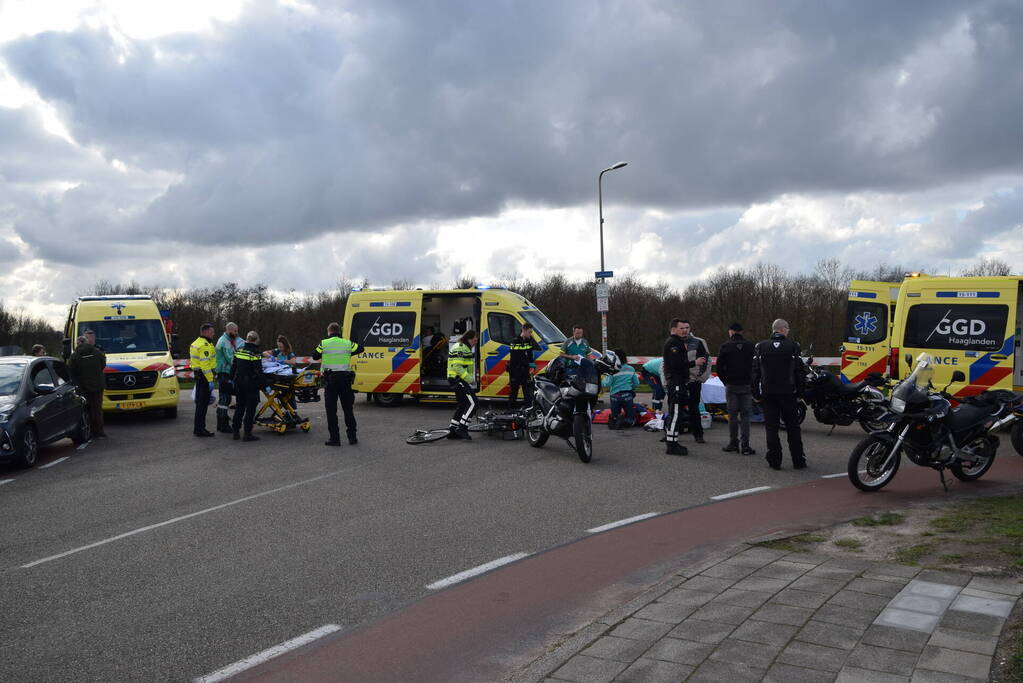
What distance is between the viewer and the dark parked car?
37.2ft

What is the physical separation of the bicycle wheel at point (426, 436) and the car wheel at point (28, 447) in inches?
197

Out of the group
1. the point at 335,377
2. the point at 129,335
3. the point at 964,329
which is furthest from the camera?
the point at 129,335

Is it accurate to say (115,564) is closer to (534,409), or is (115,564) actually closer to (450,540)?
(450,540)

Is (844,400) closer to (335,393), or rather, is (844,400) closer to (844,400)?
(844,400)

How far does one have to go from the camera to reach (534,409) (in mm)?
12523

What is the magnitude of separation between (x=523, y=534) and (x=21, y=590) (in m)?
3.76

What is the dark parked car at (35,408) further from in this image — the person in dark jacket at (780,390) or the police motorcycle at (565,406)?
the person in dark jacket at (780,390)

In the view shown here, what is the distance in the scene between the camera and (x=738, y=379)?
11.6 metres

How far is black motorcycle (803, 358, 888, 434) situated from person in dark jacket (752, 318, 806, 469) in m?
2.84

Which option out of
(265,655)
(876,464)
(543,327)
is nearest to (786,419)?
(876,464)

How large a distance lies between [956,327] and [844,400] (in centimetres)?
236

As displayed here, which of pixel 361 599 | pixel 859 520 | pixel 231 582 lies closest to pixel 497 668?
pixel 361 599

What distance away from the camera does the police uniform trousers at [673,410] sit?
11.7 m

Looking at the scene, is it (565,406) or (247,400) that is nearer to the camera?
(565,406)
